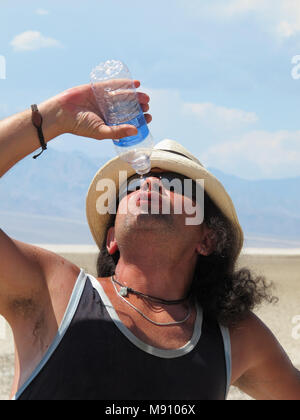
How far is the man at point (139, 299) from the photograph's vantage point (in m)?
2.98

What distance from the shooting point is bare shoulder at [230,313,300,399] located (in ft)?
11.8

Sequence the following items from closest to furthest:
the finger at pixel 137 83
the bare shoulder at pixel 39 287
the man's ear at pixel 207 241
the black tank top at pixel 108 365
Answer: the black tank top at pixel 108 365 < the bare shoulder at pixel 39 287 < the finger at pixel 137 83 < the man's ear at pixel 207 241

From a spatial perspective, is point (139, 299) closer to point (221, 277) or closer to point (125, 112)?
point (221, 277)

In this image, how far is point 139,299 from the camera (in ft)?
11.4

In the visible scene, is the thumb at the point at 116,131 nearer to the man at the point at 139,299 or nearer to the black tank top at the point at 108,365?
the man at the point at 139,299

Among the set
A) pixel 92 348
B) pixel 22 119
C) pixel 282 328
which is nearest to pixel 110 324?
pixel 92 348

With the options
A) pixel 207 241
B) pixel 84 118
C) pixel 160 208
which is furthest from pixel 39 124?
pixel 207 241

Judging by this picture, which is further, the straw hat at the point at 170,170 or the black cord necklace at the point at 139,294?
the straw hat at the point at 170,170

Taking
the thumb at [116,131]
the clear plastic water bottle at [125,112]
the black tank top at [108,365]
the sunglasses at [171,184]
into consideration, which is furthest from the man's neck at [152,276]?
the thumb at [116,131]

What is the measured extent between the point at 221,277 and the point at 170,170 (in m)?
0.77

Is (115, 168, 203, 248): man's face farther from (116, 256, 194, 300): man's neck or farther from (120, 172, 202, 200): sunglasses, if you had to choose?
(116, 256, 194, 300): man's neck

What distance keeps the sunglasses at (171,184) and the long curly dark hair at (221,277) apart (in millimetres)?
218

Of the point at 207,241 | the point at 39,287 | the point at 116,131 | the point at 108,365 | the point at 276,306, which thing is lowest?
the point at 276,306

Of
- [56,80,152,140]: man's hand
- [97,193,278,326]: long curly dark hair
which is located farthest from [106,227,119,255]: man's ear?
[56,80,152,140]: man's hand
